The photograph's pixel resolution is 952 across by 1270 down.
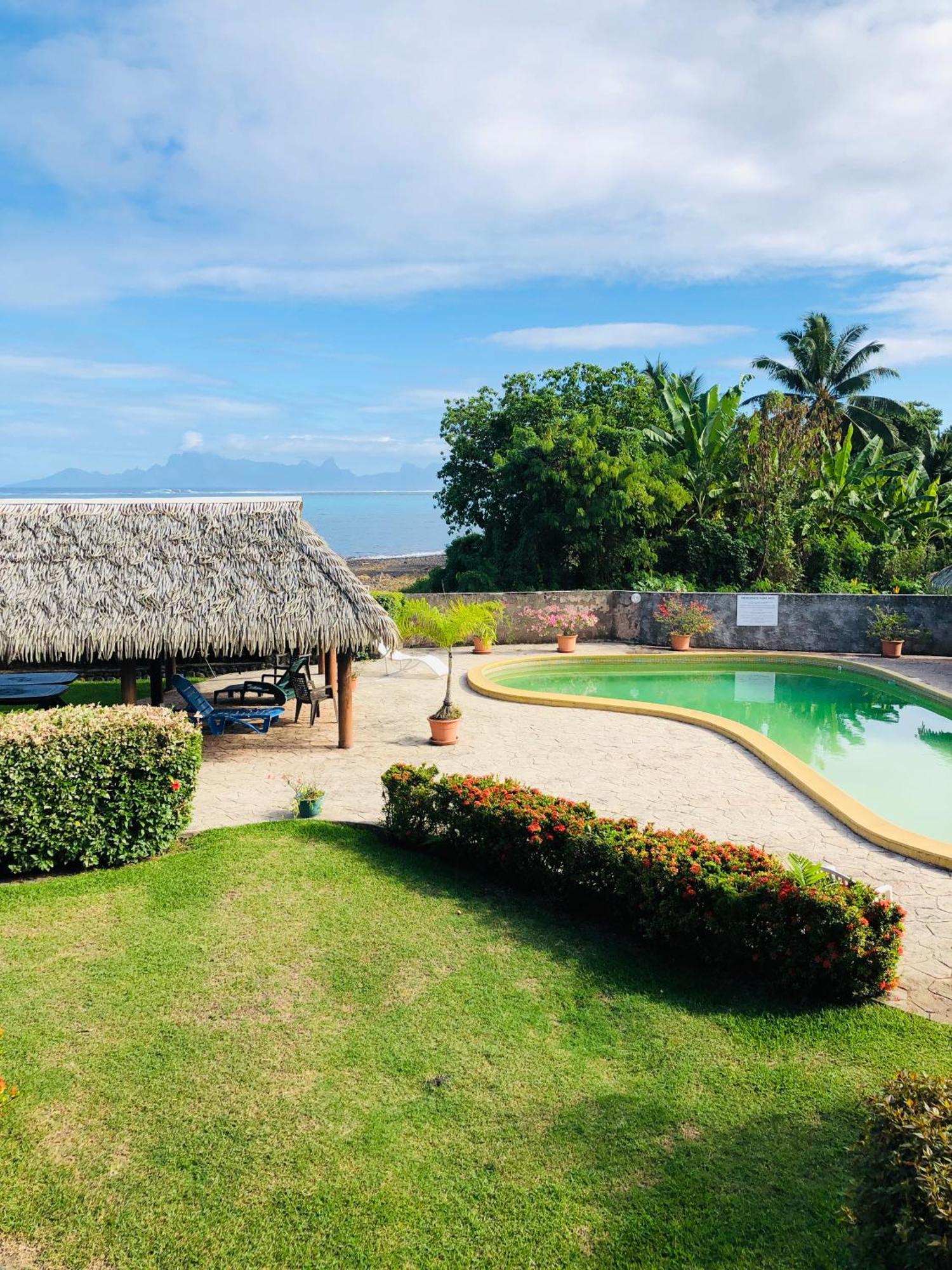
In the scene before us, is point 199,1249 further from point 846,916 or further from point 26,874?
point 26,874

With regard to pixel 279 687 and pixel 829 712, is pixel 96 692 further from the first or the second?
pixel 829 712

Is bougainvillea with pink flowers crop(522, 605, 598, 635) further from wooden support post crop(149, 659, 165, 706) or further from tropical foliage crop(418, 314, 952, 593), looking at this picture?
wooden support post crop(149, 659, 165, 706)

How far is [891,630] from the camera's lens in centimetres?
1992

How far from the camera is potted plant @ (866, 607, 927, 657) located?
1969 cm

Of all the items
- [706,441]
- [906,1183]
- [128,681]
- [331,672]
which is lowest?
[906,1183]

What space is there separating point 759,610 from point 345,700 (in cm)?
1267

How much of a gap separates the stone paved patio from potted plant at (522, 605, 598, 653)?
6.36 metres

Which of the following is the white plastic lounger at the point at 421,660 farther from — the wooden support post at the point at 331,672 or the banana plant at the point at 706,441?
the banana plant at the point at 706,441

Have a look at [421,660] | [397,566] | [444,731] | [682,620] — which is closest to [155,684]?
[444,731]

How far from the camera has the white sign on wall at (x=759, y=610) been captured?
69.2 feet

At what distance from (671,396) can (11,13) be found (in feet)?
64.9

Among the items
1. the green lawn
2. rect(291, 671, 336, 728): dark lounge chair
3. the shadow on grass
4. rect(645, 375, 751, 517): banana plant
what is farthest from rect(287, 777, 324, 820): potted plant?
rect(645, 375, 751, 517): banana plant

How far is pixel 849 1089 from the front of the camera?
494 centimetres

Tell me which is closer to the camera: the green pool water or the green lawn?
the green pool water
